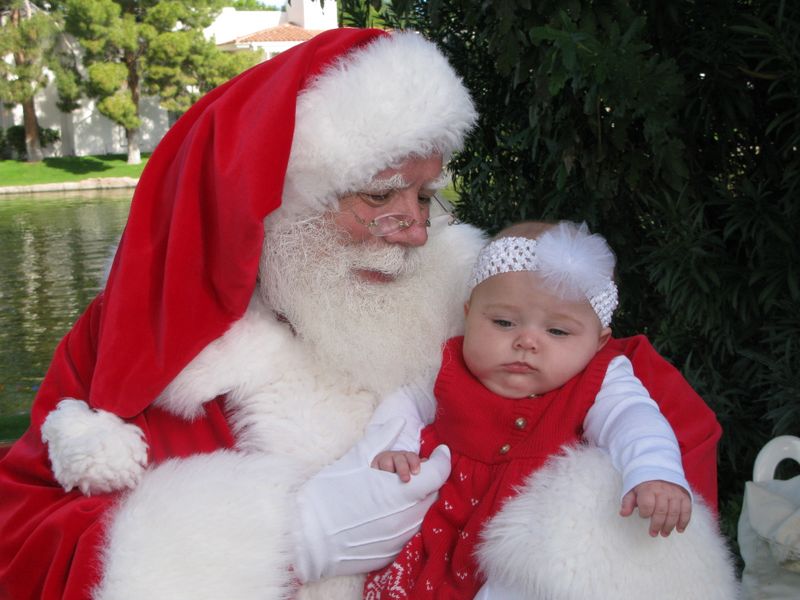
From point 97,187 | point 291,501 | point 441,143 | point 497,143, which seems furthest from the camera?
point 97,187

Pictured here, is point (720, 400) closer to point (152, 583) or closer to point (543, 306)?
point (543, 306)

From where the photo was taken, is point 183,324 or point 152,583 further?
point 183,324

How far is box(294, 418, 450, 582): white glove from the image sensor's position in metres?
1.95

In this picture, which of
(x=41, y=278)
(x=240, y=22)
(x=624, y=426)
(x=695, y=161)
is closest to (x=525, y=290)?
(x=624, y=426)

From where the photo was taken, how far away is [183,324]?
82.4 inches

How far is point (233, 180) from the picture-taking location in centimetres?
205

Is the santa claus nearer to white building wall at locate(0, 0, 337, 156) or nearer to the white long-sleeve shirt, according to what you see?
the white long-sleeve shirt

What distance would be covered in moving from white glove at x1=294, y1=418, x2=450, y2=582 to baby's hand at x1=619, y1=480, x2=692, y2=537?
53cm

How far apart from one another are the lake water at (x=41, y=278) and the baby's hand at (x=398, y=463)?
112 cm

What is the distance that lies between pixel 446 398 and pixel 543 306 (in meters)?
0.34

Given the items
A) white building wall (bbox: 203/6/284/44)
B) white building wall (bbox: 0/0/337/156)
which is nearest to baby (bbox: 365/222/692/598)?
white building wall (bbox: 0/0/337/156)

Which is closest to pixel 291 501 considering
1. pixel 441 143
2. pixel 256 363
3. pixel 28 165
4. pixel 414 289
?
pixel 256 363

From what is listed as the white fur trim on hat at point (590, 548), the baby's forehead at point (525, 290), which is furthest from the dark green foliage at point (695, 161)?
the white fur trim on hat at point (590, 548)

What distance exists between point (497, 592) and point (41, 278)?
10101 mm
